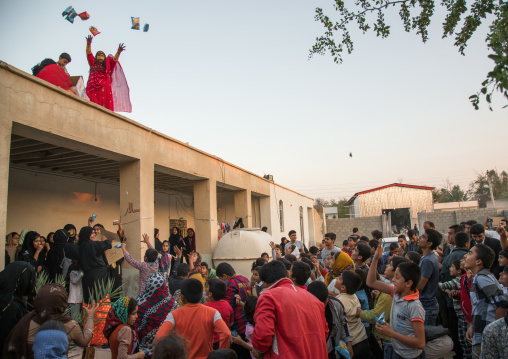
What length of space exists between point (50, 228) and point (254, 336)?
28.8 feet

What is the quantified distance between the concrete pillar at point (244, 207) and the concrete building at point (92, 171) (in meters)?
0.04

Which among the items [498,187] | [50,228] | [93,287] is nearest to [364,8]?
[93,287]

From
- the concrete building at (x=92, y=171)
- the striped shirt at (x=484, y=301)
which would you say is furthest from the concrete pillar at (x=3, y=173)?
the striped shirt at (x=484, y=301)

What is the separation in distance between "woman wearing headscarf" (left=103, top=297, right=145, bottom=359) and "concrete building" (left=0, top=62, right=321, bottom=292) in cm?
271

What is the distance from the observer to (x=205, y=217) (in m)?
11.6

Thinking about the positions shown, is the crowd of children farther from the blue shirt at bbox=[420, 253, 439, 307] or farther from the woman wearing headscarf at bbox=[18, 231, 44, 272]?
the woman wearing headscarf at bbox=[18, 231, 44, 272]

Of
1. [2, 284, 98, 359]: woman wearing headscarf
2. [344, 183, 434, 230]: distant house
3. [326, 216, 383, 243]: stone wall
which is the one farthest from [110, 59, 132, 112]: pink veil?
[344, 183, 434, 230]: distant house

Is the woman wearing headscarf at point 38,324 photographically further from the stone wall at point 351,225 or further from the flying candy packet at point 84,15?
the stone wall at point 351,225

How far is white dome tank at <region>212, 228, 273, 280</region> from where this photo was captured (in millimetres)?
11055

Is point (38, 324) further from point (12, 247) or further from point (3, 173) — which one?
point (12, 247)

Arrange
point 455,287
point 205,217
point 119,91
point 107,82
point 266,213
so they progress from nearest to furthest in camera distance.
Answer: point 455,287 < point 107,82 < point 119,91 < point 205,217 < point 266,213

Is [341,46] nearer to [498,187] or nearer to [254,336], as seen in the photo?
[254,336]

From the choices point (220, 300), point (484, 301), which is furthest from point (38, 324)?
point (484, 301)

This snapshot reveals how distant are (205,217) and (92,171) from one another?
365 centimetres
